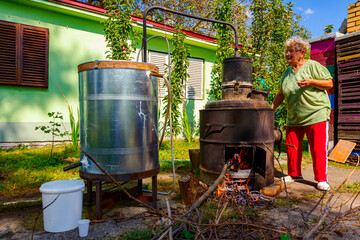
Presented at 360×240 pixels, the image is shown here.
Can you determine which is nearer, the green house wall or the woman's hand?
the woman's hand

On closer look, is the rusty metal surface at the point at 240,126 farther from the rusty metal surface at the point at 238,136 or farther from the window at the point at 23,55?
the window at the point at 23,55

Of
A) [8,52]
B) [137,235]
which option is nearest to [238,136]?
[137,235]

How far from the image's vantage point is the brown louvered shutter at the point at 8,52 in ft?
18.8

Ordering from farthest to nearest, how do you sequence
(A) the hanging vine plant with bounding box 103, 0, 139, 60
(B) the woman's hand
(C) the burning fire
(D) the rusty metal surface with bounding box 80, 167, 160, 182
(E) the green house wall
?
(E) the green house wall → (A) the hanging vine plant with bounding box 103, 0, 139, 60 → (B) the woman's hand → (C) the burning fire → (D) the rusty metal surface with bounding box 80, 167, 160, 182

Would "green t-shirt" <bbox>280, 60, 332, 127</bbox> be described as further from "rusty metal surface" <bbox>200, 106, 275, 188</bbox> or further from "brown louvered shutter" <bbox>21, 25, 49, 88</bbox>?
"brown louvered shutter" <bbox>21, 25, 49, 88</bbox>

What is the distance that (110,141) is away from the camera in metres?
2.29

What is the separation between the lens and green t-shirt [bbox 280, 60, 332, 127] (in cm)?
336

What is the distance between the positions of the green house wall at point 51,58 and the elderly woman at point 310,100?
17.1 feet

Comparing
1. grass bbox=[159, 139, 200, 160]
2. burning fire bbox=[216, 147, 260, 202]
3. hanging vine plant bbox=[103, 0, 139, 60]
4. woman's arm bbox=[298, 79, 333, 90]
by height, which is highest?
hanging vine plant bbox=[103, 0, 139, 60]

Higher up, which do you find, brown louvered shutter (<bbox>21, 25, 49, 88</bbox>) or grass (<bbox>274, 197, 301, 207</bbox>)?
brown louvered shutter (<bbox>21, 25, 49, 88</bbox>)

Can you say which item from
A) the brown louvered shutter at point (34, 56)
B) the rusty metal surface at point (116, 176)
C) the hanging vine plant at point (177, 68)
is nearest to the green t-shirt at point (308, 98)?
the rusty metal surface at point (116, 176)

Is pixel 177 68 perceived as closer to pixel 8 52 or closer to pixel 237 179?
pixel 8 52

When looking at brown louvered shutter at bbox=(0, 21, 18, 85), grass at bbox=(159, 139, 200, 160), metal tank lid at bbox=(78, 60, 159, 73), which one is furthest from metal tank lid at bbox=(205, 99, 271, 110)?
brown louvered shutter at bbox=(0, 21, 18, 85)

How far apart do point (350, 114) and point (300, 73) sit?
117 inches
